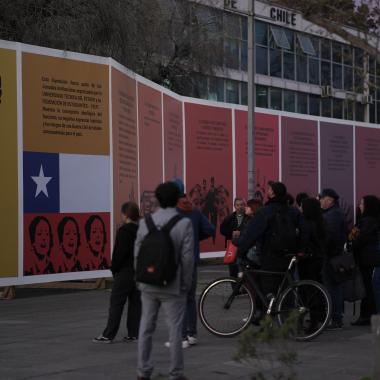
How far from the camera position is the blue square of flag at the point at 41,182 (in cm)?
1791

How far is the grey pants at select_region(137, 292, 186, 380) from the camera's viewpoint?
8.87 metres

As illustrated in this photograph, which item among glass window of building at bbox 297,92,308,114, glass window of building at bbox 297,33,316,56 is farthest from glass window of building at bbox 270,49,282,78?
glass window of building at bbox 297,92,308,114

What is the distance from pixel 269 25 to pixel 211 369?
127 feet

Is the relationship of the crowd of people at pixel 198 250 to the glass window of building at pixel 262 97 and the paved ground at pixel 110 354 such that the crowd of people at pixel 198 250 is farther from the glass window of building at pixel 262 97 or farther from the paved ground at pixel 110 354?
the glass window of building at pixel 262 97

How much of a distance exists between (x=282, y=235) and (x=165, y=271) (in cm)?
402

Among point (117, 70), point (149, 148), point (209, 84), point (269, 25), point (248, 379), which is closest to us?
point (248, 379)

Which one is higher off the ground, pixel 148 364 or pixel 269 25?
pixel 269 25

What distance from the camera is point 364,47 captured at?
8.45 m

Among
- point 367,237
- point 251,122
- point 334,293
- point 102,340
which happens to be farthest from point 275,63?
point 102,340

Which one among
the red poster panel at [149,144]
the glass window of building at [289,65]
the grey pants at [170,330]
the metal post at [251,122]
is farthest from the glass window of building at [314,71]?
the grey pants at [170,330]

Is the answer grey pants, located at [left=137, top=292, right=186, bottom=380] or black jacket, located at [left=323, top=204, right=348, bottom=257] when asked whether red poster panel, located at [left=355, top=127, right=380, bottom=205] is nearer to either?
black jacket, located at [left=323, top=204, right=348, bottom=257]

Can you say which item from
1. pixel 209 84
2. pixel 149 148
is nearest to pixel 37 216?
pixel 149 148

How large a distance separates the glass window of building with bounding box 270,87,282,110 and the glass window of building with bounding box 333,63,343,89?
395cm

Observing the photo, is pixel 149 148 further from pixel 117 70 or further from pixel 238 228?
pixel 238 228
